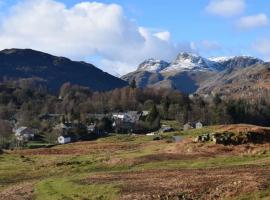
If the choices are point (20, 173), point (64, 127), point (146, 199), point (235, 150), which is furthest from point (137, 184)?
point (64, 127)

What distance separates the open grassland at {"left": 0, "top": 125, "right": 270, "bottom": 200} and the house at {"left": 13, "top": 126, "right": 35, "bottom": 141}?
368 ft

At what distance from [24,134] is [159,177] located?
151m

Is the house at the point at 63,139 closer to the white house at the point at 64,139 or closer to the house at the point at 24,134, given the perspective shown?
the white house at the point at 64,139

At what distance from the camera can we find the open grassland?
35500 mm

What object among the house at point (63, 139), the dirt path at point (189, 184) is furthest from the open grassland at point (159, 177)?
the house at point (63, 139)

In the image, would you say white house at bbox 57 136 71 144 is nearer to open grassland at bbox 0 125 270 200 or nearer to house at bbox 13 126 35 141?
house at bbox 13 126 35 141

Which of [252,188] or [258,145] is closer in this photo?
[252,188]

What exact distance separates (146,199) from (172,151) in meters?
37.9

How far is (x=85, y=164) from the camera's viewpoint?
64500mm

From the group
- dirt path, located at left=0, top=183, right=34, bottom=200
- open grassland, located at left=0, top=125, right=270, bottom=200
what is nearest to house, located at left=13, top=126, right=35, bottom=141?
open grassland, located at left=0, top=125, right=270, bottom=200

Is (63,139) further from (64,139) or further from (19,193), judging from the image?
(19,193)

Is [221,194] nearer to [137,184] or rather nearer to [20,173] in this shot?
[137,184]

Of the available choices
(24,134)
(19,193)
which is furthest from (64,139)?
(19,193)

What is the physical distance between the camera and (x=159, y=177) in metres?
44.7
